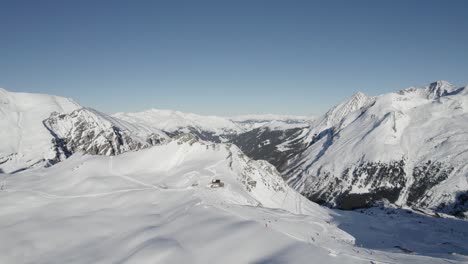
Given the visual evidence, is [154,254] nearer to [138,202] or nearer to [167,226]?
[167,226]

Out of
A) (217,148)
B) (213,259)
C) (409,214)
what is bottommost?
(409,214)

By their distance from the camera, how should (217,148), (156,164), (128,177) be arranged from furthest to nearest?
(217,148)
(156,164)
(128,177)

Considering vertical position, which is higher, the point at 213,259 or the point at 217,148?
the point at 217,148

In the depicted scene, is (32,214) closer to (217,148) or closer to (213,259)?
(213,259)

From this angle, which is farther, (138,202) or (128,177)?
(128,177)

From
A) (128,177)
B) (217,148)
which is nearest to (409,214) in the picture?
(217,148)

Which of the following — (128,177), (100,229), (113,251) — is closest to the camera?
(113,251)
